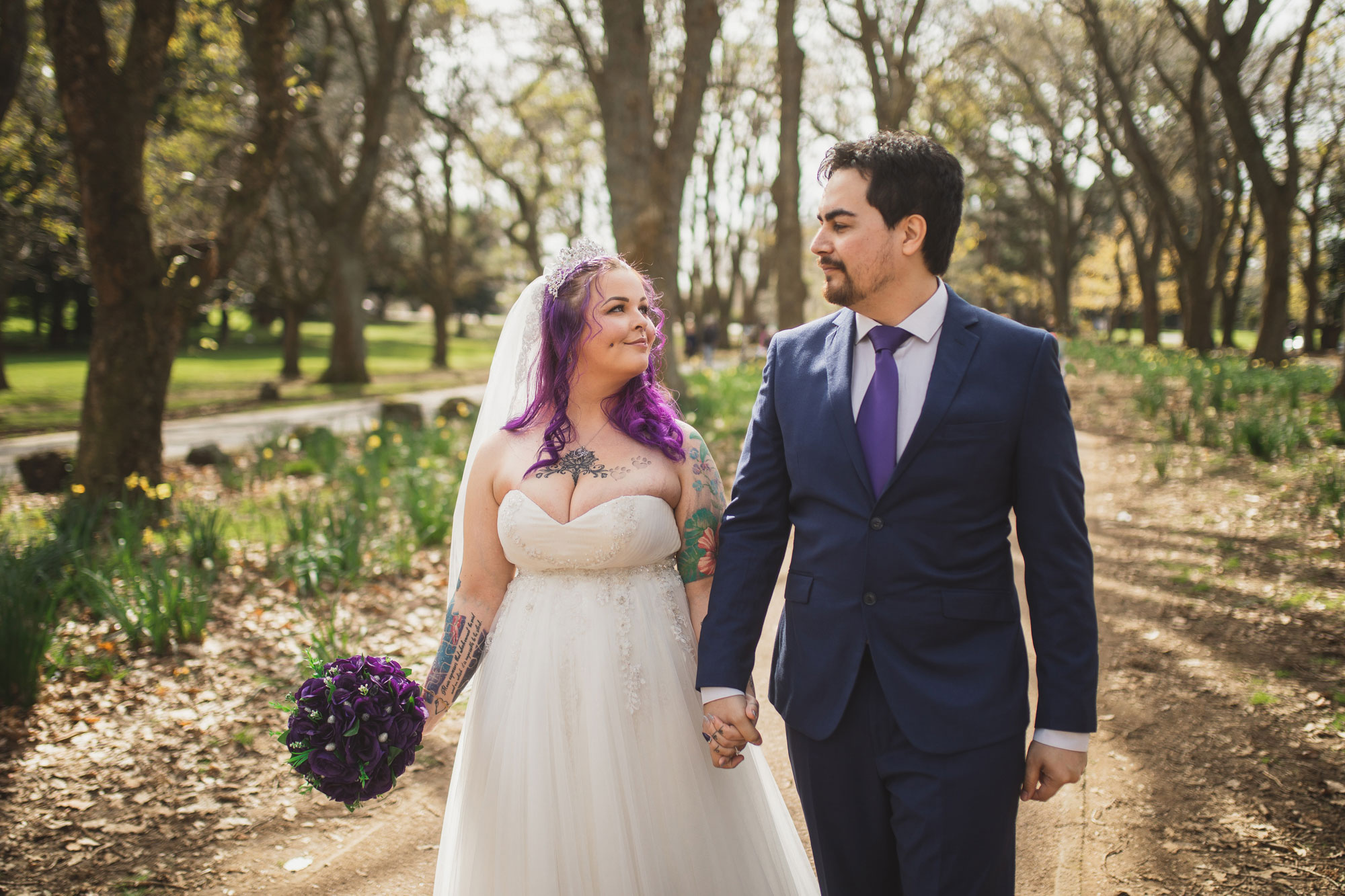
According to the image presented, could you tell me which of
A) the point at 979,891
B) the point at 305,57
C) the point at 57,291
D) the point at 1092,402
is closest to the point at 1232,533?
the point at 979,891

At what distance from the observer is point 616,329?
2652 mm

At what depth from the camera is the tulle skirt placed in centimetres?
244

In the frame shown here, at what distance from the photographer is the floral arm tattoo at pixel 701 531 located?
2703 millimetres

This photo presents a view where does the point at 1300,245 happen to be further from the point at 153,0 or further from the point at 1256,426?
the point at 153,0

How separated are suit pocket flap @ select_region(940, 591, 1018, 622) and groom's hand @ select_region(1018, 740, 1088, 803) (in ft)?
0.97

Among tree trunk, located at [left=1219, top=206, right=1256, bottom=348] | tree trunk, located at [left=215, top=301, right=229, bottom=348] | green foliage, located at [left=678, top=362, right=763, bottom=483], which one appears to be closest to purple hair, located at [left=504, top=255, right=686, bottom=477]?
green foliage, located at [left=678, top=362, right=763, bottom=483]

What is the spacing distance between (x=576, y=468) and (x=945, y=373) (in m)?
1.14

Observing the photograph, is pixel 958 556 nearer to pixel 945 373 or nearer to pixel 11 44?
pixel 945 373

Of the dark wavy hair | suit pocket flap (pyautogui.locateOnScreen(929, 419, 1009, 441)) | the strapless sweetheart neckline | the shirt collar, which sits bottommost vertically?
the strapless sweetheart neckline

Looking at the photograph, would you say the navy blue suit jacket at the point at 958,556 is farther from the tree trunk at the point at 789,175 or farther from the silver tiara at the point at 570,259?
the tree trunk at the point at 789,175

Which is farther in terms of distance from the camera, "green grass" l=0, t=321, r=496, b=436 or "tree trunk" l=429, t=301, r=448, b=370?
"tree trunk" l=429, t=301, r=448, b=370

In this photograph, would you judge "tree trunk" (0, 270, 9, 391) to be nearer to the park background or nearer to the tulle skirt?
the park background

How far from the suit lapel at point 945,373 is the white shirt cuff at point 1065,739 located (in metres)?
0.65

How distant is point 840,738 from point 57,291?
4298 cm
